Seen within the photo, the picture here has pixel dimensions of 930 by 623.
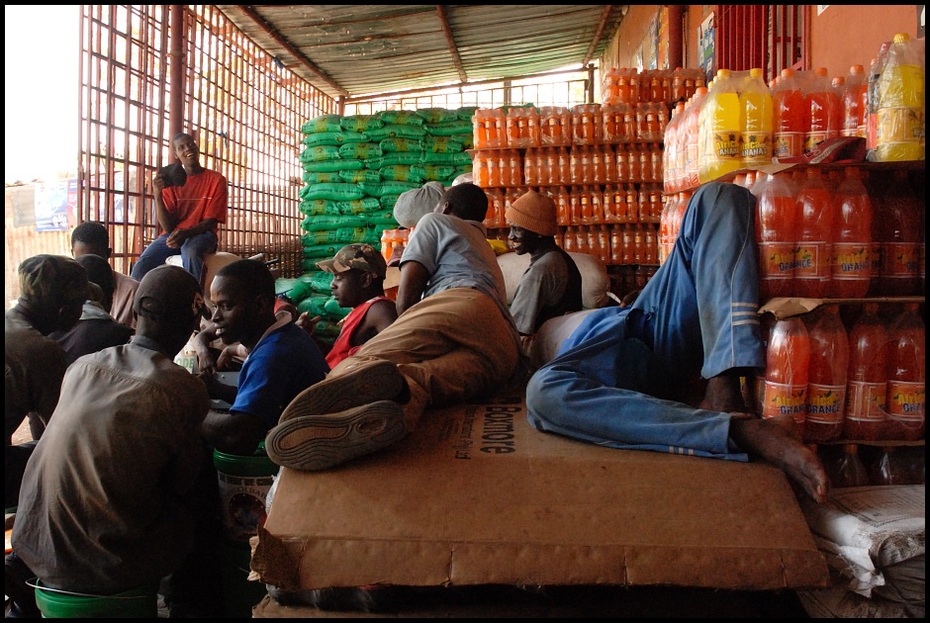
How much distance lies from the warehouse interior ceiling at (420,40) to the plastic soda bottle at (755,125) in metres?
5.51

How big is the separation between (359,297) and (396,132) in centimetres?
423

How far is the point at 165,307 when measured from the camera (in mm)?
2057

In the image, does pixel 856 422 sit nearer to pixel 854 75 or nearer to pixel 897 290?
pixel 897 290

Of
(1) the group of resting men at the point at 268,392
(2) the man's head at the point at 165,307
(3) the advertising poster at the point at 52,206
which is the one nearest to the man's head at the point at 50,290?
(1) the group of resting men at the point at 268,392

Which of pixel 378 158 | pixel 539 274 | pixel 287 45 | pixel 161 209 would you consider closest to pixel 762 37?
pixel 539 274

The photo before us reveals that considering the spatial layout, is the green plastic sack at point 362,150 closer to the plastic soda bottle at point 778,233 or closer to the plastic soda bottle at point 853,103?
the plastic soda bottle at point 853,103

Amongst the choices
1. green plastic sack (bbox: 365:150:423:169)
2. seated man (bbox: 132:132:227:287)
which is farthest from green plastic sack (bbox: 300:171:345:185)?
seated man (bbox: 132:132:227:287)

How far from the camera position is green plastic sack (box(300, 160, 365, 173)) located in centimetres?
778

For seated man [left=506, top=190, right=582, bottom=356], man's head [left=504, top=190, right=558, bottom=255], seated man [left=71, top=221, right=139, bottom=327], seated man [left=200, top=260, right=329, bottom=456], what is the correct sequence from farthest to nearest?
seated man [left=71, top=221, right=139, bottom=327] → man's head [left=504, top=190, right=558, bottom=255] → seated man [left=506, top=190, right=582, bottom=356] → seated man [left=200, top=260, right=329, bottom=456]

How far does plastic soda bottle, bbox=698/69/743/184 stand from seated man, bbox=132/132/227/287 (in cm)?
422

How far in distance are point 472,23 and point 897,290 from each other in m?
7.37

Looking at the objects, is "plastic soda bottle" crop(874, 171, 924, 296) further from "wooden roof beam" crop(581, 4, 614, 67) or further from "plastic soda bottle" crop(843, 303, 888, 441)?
"wooden roof beam" crop(581, 4, 614, 67)

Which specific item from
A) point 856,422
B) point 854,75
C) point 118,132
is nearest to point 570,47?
point 118,132

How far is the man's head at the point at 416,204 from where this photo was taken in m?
5.86
